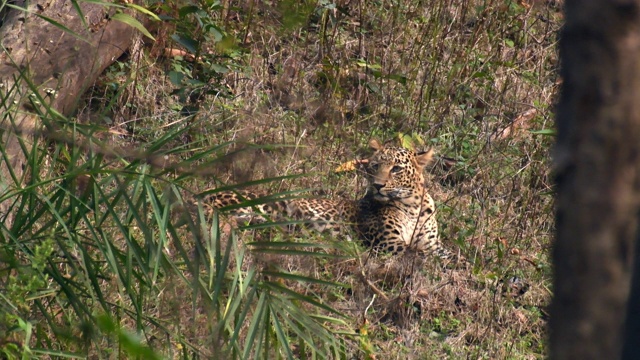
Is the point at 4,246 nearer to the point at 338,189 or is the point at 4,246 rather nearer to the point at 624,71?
the point at 624,71

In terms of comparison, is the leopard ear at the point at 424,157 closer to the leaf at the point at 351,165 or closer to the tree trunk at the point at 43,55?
the leaf at the point at 351,165

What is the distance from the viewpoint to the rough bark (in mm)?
1083

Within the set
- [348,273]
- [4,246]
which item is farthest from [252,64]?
[4,246]

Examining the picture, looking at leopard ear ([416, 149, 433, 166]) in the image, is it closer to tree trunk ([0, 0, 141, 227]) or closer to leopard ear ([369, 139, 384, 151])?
leopard ear ([369, 139, 384, 151])

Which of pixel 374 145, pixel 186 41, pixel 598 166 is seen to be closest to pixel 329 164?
pixel 374 145

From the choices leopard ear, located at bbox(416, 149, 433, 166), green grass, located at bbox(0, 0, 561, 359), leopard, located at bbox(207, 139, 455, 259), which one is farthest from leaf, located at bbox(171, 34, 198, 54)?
leopard ear, located at bbox(416, 149, 433, 166)

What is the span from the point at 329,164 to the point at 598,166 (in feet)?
18.1

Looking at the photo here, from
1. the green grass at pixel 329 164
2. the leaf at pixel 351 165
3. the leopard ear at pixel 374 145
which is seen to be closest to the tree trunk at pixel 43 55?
the green grass at pixel 329 164

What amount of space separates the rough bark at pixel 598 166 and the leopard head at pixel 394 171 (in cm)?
567

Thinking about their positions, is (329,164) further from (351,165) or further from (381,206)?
(381,206)

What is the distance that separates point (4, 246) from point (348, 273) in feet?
8.70

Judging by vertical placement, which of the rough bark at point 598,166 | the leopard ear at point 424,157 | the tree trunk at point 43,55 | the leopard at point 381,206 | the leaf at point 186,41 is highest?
the rough bark at point 598,166

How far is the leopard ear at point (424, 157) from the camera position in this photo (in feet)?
22.7

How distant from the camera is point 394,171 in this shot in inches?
273
